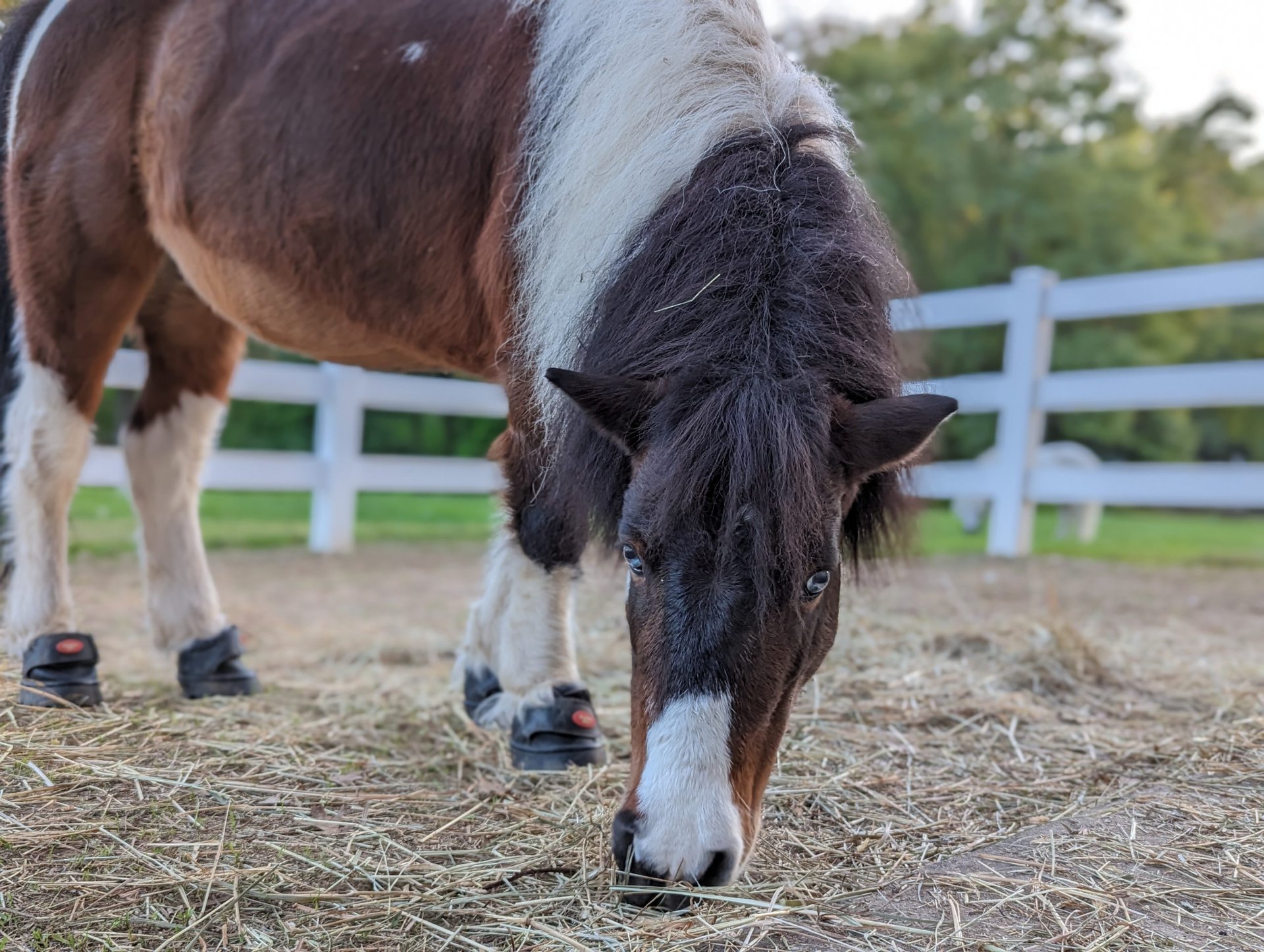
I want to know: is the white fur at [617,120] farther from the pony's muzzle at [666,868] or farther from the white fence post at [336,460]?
the white fence post at [336,460]

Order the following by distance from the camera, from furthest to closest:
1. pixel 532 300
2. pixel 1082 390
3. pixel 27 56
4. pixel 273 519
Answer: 1. pixel 273 519
2. pixel 1082 390
3. pixel 27 56
4. pixel 532 300

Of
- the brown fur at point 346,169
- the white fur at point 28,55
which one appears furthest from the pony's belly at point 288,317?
the white fur at point 28,55

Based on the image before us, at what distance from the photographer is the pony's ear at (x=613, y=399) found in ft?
5.93

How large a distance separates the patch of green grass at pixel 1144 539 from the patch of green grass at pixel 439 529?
2cm

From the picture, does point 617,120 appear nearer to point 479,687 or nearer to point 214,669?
point 479,687

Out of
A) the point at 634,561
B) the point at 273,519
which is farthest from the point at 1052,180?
the point at 634,561

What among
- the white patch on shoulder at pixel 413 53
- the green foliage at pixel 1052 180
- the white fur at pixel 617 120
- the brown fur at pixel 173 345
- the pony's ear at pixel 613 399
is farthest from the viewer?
the green foliage at pixel 1052 180

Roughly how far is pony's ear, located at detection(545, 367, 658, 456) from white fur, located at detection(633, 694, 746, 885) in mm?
505

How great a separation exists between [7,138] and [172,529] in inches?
53.4

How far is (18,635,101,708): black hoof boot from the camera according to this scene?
9.65 feet

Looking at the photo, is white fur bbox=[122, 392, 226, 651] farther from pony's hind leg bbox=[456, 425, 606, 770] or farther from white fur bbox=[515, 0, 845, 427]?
white fur bbox=[515, 0, 845, 427]

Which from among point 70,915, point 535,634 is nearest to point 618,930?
point 70,915

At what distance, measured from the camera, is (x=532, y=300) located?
240 centimetres

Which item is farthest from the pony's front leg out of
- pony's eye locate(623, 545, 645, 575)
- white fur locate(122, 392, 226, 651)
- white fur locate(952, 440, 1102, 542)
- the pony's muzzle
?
white fur locate(952, 440, 1102, 542)
